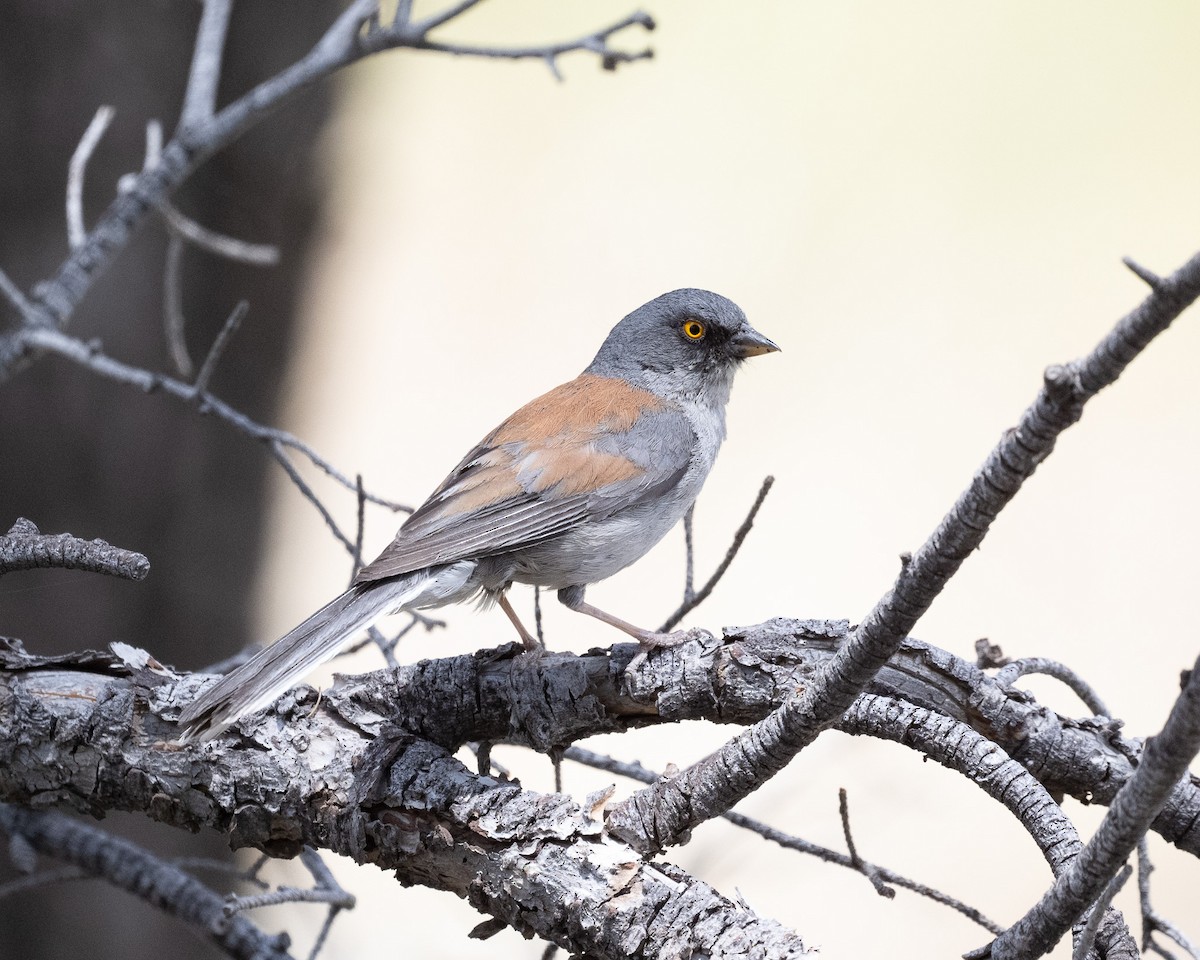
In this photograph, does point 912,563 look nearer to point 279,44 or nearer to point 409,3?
point 409,3

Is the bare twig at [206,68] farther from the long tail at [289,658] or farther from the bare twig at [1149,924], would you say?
the bare twig at [1149,924]

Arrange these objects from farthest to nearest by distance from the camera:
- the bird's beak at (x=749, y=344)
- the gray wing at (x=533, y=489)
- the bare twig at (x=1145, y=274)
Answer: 1. the bird's beak at (x=749, y=344)
2. the gray wing at (x=533, y=489)
3. the bare twig at (x=1145, y=274)

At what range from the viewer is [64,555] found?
91.5 inches

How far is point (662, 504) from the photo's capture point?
3.50 m

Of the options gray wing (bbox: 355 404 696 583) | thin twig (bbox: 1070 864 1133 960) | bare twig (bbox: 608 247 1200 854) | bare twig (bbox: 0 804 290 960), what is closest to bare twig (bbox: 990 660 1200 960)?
thin twig (bbox: 1070 864 1133 960)

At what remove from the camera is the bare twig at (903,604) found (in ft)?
4.09

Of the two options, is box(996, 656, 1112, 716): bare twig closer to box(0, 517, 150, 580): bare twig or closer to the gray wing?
the gray wing

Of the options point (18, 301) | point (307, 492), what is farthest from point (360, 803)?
point (18, 301)

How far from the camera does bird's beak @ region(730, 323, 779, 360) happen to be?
13.1 ft

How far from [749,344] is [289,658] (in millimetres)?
2129

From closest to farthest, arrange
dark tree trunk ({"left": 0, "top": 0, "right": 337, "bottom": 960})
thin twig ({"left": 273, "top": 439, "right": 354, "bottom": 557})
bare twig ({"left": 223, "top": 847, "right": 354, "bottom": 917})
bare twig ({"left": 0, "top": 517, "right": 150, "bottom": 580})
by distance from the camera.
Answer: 1. bare twig ({"left": 0, "top": 517, "right": 150, "bottom": 580})
2. bare twig ({"left": 223, "top": 847, "right": 354, "bottom": 917})
3. thin twig ({"left": 273, "top": 439, "right": 354, "bottom": 557})
4. dark tree trunk ({"left": 0, "top": 0, "right": 337, "bottom": 960})

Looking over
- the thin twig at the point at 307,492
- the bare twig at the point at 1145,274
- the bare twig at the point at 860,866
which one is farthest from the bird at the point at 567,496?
the bare twig at the point at 1145,274

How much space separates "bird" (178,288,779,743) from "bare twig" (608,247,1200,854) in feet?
1.77

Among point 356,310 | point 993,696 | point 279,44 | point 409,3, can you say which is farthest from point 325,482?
point 993,696
